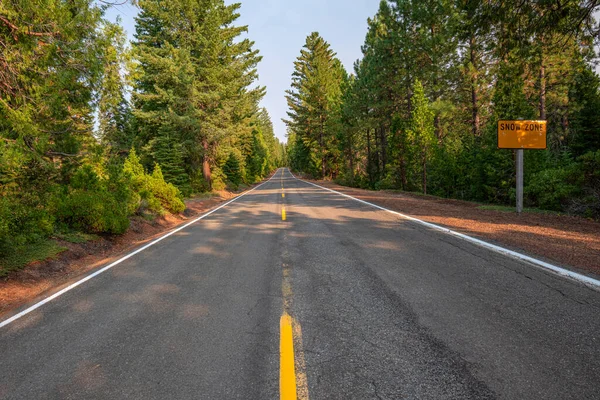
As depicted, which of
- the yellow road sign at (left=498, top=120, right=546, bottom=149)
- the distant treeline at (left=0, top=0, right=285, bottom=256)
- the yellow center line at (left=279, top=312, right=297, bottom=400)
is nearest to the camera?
the yellow center line at (left=279, top=312, right=297, bottom=400)

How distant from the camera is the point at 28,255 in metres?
5.94

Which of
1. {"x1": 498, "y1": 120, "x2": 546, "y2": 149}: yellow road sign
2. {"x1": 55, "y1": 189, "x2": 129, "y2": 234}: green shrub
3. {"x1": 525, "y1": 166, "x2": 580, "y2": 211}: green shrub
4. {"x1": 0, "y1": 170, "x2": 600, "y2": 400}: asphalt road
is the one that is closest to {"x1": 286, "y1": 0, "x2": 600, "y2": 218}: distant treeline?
{"x1": 525, "y1": 166, "x2": 580, "y2": 211}: green shrub

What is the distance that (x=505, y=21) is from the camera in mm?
8125

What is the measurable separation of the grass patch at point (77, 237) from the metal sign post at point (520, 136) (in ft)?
39.6

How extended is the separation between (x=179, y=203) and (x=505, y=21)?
41.8 ft

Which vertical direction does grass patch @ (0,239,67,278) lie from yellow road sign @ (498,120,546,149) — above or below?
below

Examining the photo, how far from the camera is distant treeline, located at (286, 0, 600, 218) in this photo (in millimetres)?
8328

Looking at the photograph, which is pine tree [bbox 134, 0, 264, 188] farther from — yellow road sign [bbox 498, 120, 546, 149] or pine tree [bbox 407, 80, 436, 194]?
yellow road sign [bbox 498, 120, 546, 149]

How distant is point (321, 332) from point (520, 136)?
32.4 feet

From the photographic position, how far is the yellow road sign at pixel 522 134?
946 cm

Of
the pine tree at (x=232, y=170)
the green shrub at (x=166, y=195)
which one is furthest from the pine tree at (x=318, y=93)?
the green shrub at (x=166, y=195)

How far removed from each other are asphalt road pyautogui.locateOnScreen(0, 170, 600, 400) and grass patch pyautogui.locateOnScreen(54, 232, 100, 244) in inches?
108

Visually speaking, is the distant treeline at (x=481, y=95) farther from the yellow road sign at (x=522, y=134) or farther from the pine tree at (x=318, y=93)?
the pine tree at (x=318, y=93)

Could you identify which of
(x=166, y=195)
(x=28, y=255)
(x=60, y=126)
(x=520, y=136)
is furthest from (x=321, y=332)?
(x=166, y=195)
